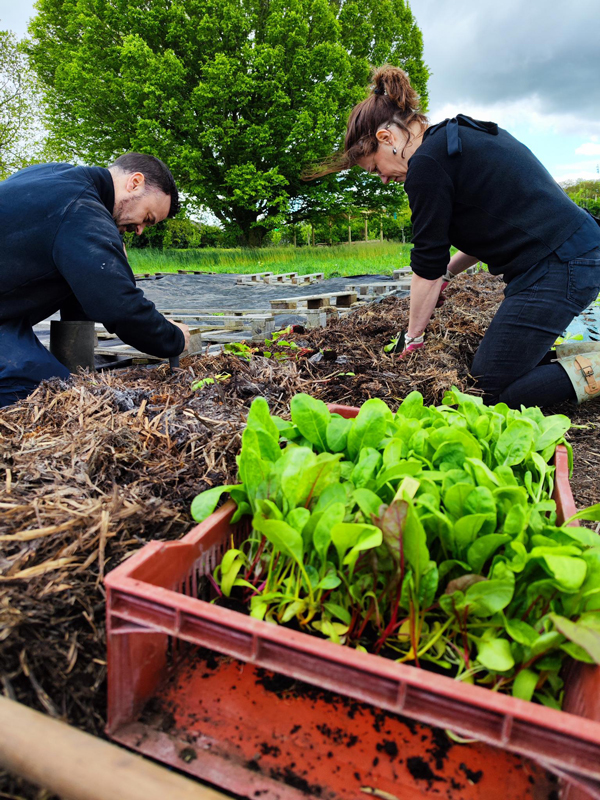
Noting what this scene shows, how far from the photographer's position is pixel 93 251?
90.6 inches

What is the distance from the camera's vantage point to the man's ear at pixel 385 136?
267cm

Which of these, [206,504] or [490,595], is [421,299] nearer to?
[206,504]

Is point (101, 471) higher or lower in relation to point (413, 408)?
lower

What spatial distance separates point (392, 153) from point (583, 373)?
1.58 meters

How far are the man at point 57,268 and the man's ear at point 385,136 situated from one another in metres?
1.44

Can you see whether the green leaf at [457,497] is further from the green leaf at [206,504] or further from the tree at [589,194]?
the tree at [589,194]

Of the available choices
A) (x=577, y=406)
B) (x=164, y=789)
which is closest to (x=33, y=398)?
(x=164, y=789)

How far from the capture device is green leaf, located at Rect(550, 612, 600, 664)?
0.71 metres

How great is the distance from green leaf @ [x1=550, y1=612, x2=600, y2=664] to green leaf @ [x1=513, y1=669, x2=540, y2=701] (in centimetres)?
14

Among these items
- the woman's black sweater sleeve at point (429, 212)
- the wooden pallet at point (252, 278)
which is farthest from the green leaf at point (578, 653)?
the wooden pallet at point (252, 278)

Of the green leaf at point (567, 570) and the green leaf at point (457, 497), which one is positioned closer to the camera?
the green leaf at point (567, 570)

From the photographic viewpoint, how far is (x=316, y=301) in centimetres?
490

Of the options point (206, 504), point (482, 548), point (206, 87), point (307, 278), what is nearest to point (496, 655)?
point (482, 548)

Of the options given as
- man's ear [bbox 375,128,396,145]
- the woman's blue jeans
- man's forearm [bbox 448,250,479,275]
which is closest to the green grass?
man's forearm [bbox 448,250,479,275]
